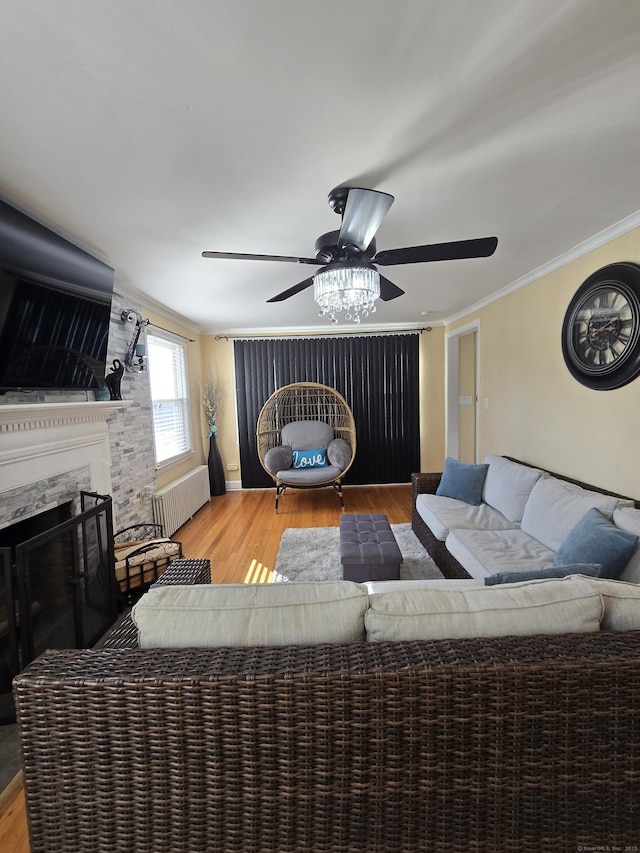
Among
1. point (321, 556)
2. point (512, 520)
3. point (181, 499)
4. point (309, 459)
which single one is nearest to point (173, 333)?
point (181, 499)

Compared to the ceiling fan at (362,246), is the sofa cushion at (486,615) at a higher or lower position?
lower

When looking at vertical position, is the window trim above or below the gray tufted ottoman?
above

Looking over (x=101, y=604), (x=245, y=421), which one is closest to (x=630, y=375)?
(x=101, y=604)

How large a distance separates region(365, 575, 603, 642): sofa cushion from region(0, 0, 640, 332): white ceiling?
1.54 m

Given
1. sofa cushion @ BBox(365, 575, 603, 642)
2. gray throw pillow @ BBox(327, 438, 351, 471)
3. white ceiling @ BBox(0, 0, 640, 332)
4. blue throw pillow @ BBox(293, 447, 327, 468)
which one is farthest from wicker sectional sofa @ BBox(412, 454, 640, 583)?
blue throw pillow @ BBox(293, 447, 327, 468)

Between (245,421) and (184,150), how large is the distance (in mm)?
4246

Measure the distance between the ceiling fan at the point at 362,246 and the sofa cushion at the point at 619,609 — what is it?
4.66ft

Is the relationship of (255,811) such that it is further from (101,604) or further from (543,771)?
(101,604)

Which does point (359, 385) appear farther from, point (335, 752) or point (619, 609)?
point (335, 752)

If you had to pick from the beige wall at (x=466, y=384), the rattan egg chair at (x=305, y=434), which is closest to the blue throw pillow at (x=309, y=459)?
the rattan egg chair at (x=305, y=434)

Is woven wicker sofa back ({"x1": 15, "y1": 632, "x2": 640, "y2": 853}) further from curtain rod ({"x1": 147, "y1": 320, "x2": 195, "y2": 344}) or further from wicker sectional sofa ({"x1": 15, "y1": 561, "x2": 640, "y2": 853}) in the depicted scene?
curtain rod ({"x1": 147, "y1": 320, "x2": 195, "y2": 344})

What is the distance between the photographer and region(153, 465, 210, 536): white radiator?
11.9ft

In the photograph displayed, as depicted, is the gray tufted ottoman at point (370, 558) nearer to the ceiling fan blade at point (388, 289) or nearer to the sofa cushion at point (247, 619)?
the sofa cushion at point (247, 619)

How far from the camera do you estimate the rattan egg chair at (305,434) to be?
15.2 feet
